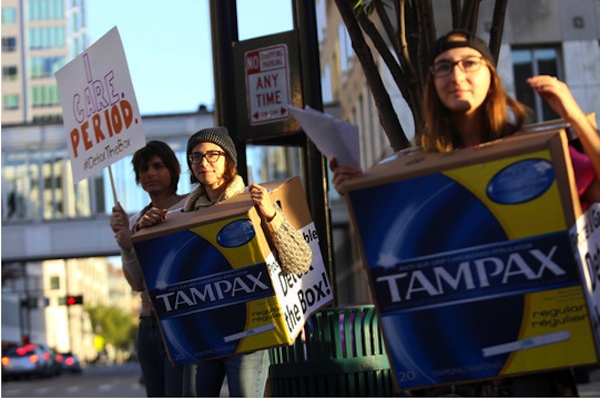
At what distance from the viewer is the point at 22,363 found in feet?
135

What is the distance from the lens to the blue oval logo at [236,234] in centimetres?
470

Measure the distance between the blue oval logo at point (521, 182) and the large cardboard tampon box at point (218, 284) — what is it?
144 cm

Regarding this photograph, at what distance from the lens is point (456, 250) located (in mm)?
3492

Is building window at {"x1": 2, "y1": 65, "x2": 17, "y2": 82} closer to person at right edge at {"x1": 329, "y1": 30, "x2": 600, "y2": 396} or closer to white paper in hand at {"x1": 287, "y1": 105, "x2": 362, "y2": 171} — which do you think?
white paper in hand at {"x1": 287, "y1": 105, "x2": 362, "y2": 171}

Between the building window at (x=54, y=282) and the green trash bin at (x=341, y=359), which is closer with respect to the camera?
the green trash bin at (x=341, y=359)

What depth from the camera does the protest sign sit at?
5.45m

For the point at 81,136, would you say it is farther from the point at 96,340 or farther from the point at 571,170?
the point at 96,340

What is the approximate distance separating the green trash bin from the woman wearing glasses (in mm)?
1541

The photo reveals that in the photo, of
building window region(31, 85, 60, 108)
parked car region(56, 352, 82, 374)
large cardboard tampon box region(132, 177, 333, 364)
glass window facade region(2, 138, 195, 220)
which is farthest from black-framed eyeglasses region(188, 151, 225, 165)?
building window region(31, 85, 60, 108)

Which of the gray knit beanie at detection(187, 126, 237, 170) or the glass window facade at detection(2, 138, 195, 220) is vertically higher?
the glass window facade at detection(2, 138, 195, 220)

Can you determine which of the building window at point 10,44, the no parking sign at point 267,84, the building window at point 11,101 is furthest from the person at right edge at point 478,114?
the building window at point 11,101

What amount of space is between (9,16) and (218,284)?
401 feet

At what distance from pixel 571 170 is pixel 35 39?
13506cm

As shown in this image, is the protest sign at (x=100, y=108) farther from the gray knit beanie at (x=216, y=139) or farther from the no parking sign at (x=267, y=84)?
the no parking sign at (x=267, y=84)
